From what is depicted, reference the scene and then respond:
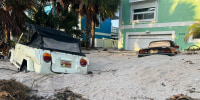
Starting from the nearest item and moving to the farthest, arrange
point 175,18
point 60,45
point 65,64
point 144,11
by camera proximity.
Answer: point 65,64, point 60,45, point 175,18, point 144,11

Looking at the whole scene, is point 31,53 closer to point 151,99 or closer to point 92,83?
point 92,83

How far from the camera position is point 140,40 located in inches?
642

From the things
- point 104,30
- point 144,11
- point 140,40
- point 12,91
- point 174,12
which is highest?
point 144,11

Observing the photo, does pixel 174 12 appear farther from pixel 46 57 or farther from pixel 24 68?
pixel 24 68

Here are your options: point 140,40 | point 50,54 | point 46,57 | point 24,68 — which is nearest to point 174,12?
point 140,40

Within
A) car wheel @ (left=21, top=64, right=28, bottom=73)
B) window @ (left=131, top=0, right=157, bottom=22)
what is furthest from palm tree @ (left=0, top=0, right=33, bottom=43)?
window @ (left=131, top=0, right=157, bottom=22)

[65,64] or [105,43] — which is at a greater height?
[105,43]

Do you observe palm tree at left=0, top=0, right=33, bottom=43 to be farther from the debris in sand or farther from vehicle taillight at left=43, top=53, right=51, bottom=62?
the debris in sand

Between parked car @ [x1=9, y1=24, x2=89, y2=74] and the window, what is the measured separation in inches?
499

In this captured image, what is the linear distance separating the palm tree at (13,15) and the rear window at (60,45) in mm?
5549

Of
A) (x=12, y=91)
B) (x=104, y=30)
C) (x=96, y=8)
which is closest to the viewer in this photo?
(x=12, y=91)

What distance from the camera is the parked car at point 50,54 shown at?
397cm

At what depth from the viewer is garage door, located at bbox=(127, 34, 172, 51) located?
15.3 m

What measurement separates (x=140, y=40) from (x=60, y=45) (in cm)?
1325
